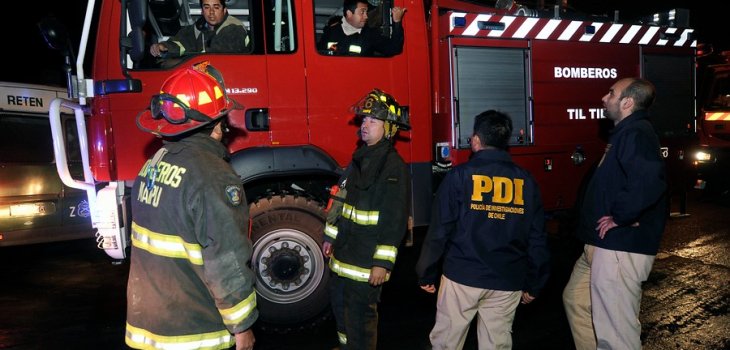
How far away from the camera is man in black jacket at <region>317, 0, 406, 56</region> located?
442cm

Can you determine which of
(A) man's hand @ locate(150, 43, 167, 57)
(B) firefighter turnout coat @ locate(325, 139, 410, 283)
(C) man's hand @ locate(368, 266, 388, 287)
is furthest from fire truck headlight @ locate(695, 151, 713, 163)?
(A) man's hand @ locate(150, 43, 167, 57)

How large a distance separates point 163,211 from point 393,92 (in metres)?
2.76

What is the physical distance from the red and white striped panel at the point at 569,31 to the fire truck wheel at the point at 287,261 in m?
2.01

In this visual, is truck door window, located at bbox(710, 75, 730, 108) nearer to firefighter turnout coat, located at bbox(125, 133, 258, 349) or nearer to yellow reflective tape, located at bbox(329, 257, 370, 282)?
yellow reflective tape, located at bbox(329, 257, 370, 282)

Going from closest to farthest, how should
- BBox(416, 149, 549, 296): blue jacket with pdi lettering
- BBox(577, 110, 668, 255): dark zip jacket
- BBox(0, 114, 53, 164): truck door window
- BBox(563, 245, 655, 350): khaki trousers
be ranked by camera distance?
1. BBox(416, 149, 549, 296): blue jacket with pdi lettering
2. BBox(577, 110, 668, 255): dark zip jacket
3. BBox(563, 245, 655, 350): khaki trousers
4. BBox(0, 114, 53, 164): truck door window

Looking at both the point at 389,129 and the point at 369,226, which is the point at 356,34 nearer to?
the point at 389,129

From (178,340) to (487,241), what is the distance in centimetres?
155

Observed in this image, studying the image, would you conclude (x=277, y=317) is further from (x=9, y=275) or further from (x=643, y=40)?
(x=643, y=40)

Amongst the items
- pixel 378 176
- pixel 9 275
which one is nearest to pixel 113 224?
pixel 378 176

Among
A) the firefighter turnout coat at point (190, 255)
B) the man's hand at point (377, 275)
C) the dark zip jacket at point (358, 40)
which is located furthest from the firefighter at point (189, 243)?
the dark zip jacket at point (358, 40)

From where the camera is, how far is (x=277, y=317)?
4.30 metres

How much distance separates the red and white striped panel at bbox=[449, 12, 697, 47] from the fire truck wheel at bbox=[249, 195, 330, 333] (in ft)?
6.58

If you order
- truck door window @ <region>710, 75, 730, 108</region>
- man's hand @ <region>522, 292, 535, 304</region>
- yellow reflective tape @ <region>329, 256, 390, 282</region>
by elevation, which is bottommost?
man's hand @ <region>522, 292, 535, 304</region>

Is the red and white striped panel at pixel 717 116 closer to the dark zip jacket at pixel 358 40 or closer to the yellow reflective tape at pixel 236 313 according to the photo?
the dark zip jacket at pixel 358 40
